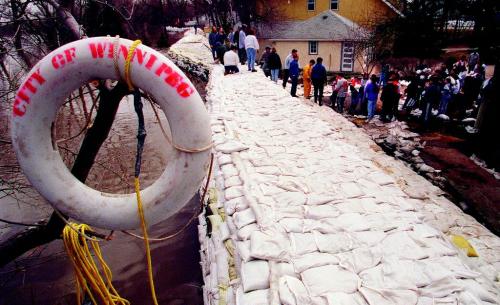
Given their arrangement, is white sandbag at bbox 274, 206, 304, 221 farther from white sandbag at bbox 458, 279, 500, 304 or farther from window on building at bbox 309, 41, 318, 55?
window on building at bbox 309, 41, 318, 55

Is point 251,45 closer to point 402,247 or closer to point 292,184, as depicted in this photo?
point 292,184

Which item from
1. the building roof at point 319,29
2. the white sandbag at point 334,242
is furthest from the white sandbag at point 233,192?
the building roof at point 319,29

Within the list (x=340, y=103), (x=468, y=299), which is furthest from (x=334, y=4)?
(x=468, y=299)

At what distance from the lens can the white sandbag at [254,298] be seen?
101 inches

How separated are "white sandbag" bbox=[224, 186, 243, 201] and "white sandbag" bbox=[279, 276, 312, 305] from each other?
1.57 meters

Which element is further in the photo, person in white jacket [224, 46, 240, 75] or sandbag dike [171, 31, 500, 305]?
person in white jacket [224, 46, 240, 75]

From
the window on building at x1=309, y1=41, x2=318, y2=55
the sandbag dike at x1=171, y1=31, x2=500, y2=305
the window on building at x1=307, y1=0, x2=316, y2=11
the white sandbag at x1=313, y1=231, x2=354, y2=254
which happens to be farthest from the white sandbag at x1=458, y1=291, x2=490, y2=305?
the window on building at x1=307, y1=0, x2=316, y2=11

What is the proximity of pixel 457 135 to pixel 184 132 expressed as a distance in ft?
30.7

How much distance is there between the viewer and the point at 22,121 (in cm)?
234

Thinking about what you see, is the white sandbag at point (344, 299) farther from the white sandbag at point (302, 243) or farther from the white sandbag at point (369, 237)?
the white sandbag at point (369, 237)

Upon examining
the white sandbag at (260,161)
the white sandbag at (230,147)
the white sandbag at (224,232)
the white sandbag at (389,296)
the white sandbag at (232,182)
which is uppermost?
the white sandbag at (230,147)

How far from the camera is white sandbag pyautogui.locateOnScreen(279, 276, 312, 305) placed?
8.10 ft

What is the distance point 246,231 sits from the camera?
132 inches

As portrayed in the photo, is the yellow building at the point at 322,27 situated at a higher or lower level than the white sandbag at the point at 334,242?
higher
